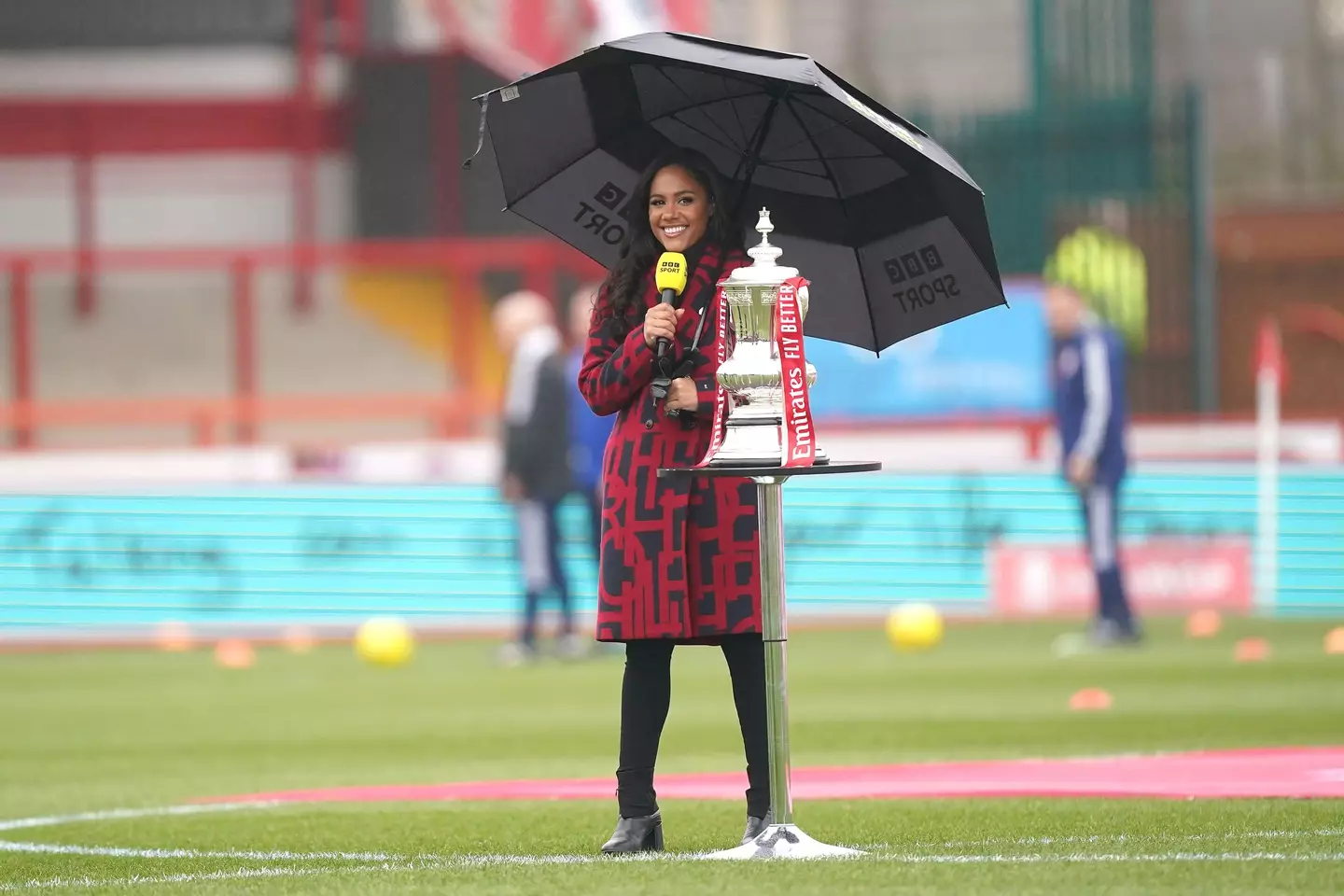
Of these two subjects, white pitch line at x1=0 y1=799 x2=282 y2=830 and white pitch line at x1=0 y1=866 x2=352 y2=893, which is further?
white pitch line at x1=0 y1=799 x2=282 y2=830

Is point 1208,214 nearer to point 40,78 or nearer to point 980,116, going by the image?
point 980,116

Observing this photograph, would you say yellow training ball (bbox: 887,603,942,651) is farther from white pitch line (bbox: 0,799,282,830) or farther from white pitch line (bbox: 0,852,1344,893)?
white pitch line (bbox: 0,852,1344,893)

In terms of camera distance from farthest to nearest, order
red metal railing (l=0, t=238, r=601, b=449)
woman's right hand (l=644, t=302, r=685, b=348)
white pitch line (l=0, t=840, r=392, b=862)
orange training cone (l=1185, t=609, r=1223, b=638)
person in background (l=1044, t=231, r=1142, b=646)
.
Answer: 1. red metal railing (l=0, t=238, r=601, b=449)
2. orange training cone (l=1185, t=609, r=1223, b=638)
3. person in background (l=1044, t=231, r=1142, b=646)
4. white pitch line (l=0, t=840, r=392, b=862)
5. woman's right hand (l=644, t=302, r=685, b=348)

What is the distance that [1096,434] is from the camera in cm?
1525

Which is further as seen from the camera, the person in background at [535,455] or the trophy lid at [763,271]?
the person in background at [535,455]

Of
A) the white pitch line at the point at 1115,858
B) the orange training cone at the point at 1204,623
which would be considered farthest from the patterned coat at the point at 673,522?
the orange training cone at the point at 1204,623

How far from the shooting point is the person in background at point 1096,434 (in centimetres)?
1512

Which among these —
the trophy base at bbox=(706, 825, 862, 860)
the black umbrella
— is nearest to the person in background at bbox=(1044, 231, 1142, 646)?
the black umbrella

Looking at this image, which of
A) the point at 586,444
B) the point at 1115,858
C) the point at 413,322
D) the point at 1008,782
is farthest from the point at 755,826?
the point at 413,322

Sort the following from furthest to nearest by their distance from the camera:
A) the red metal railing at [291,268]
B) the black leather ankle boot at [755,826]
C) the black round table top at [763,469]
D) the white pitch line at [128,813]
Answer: the red metal railing at [291,268] → the white pitch line at [128,813] → the black leather ankle boot at [755,826] → the black round table top at [763,469]

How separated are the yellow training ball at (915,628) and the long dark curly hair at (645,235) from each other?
916 cm

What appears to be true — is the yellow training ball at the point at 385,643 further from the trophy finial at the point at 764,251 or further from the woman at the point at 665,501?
the trophy finial at the point at 764,251

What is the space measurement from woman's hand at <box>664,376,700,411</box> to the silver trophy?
0.23 meters

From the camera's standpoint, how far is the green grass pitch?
5.89 m
